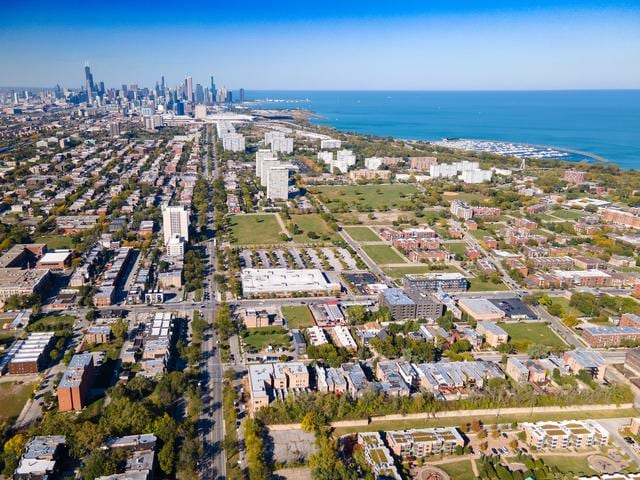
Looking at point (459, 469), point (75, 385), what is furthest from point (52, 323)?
point (459, 469)

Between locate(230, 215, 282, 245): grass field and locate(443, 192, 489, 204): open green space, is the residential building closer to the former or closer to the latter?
locate(230, 215, 282, 245): grass field

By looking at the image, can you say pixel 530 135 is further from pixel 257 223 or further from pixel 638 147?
pixel 257 223

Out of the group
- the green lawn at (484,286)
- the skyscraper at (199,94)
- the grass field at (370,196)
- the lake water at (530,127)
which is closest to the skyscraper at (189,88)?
the skyscraper at (199,94)

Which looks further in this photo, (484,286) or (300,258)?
(300,258)

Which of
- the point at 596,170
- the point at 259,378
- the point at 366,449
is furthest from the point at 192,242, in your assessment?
the point at 596,170

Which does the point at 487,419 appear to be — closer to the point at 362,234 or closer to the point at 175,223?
the point at 362,234

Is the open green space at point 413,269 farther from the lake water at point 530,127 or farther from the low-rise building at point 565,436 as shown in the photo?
the lake water at point 530,127
